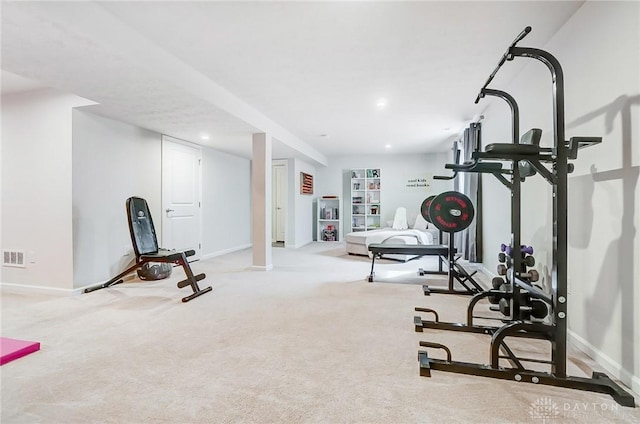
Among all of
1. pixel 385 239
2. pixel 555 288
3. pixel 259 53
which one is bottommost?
pixel 385 239

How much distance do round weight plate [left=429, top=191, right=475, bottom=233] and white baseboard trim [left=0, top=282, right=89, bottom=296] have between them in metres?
4.03

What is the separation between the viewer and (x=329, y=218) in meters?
8.43

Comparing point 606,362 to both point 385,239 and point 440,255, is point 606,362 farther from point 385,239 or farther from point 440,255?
point 385,239

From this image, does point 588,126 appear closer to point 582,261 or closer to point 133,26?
point 582,261

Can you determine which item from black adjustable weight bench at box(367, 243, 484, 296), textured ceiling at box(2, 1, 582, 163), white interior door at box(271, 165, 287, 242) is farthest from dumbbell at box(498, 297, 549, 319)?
white interior door at box(271, 165, 287, 242)

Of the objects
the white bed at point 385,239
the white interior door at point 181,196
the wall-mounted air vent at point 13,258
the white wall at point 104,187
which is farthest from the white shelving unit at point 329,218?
the wall-mounted air vent at point 13,258

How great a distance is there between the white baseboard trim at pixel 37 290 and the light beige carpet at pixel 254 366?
0.15 m

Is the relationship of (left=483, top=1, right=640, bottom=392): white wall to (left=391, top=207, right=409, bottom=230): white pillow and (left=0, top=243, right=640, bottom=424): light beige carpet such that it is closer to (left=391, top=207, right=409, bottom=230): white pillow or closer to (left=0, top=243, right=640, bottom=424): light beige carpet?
(left=0, top=243, right=640, bottom=424): light beige carpet

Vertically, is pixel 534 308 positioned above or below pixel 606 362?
Result: above

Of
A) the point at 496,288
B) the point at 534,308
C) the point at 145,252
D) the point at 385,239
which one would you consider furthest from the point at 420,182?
the point at 145,252

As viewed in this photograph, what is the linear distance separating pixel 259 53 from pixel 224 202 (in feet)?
13.7

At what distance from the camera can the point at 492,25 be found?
2248 mm

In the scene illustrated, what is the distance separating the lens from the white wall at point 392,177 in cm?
794

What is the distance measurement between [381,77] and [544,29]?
1349 mm
